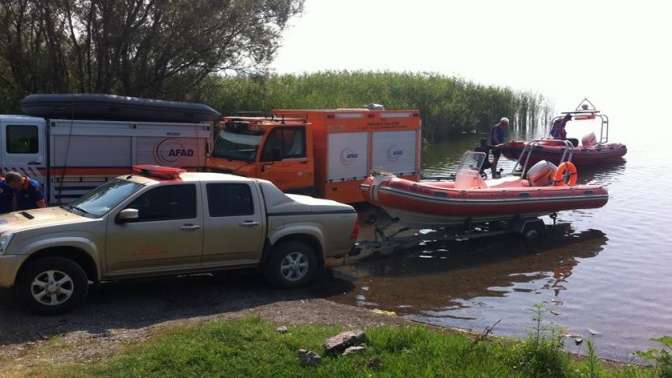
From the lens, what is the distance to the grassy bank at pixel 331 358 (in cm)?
610

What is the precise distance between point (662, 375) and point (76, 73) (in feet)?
63.7

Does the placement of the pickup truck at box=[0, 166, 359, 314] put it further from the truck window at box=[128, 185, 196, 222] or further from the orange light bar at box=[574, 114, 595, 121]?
the orange light bar at box=[574, 114, 595, 121]

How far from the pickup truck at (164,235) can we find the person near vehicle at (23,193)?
0.80m

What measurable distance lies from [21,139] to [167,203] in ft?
16.8

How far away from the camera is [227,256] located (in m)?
9.41

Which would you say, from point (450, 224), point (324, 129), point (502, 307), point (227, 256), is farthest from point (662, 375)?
point (324, 129)

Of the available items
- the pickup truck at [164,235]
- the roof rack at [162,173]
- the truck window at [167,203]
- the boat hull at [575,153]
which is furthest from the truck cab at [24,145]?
the boat hull at [575,153]

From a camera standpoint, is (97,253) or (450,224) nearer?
(97,253)

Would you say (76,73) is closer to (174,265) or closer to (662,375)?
(174,265)

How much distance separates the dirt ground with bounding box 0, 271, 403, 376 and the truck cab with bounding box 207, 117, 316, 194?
3648mm

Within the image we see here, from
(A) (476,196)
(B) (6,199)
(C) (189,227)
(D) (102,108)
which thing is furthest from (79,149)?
(A) (476,196)

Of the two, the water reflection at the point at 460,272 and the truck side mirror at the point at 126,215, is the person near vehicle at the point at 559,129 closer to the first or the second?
the water reflection at the point at 460,272

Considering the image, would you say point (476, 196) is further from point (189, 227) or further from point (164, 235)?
point (164, 235)

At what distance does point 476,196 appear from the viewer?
526 inches
